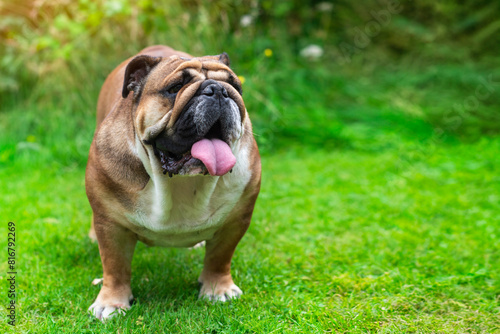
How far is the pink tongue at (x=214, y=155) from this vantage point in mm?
2410

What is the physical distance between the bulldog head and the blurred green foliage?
3.63 metres

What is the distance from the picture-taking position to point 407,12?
33.4ft

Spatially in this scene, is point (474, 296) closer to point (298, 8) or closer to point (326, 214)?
point (326, 214)

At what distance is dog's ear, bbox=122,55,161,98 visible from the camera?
2.70 m

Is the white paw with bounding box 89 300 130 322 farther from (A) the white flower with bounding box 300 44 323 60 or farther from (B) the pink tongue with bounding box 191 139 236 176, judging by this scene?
(A) the white flower with bounding box 300 44 323 60

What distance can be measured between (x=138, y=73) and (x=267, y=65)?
4.91 metres

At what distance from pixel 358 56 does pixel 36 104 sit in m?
5.74

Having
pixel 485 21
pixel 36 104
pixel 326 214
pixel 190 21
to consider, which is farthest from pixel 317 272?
pixel 485 21

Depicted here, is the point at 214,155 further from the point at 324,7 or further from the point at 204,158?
the point at 324,7

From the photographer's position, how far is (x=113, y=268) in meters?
2.93

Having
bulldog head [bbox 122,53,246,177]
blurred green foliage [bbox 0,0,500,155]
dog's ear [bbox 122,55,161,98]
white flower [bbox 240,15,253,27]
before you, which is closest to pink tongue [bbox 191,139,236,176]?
bulldog head [bbox 122,53,246,177]

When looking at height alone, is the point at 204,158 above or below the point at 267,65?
above

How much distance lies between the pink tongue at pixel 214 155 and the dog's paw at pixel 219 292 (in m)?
0.95

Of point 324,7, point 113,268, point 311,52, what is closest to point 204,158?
point 113,268
